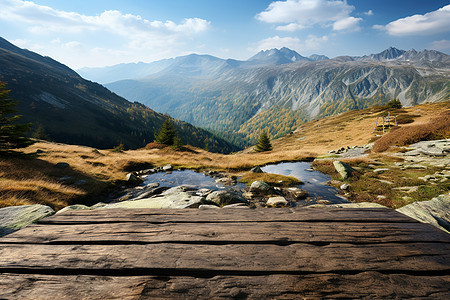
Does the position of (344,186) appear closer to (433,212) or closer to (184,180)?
(433,212)

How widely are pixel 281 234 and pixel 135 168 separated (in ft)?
77.7

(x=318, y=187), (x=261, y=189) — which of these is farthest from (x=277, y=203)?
(x=318, y=187)

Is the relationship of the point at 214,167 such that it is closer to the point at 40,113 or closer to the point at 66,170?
the point at 66,170

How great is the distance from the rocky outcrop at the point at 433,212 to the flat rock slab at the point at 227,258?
3508mm

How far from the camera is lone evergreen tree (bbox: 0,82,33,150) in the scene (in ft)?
49.3

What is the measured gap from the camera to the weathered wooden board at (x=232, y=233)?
250 cm

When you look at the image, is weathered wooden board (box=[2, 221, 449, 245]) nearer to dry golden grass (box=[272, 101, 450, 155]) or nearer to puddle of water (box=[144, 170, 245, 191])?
puddle of water (box=[144, 170, 245, 191])

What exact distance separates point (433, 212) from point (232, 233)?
299 inches

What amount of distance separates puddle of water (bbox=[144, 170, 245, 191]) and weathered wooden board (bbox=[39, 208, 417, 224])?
36.4 feet

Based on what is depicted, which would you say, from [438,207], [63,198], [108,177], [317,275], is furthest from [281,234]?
[108,177]

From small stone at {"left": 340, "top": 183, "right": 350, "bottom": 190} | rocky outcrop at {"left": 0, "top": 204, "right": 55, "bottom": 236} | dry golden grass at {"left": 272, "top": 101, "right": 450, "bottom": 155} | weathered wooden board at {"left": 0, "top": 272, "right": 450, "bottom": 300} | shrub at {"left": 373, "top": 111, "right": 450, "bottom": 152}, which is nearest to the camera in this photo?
weathered wooden board at {"left": 0, "top": 272, "right": 450, "bottom": 300}

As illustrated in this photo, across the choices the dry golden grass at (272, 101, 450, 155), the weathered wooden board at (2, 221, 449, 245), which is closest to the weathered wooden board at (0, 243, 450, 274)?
the weathered wooden board at (2, 221, 449, 245)

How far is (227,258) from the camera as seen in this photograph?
217cm

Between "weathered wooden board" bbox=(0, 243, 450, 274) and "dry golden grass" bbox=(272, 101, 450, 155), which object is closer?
"weathered wooden board" bbox=(0, 243, 450, 274)
